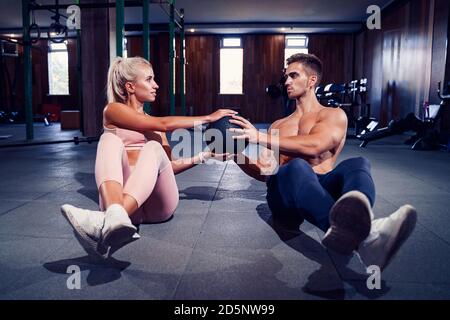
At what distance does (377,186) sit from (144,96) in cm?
225

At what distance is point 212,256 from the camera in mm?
1688

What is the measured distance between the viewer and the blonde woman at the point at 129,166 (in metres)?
1.41

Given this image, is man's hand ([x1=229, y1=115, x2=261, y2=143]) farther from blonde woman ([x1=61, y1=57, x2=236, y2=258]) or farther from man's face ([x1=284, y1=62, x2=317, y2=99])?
man's face ([x1=284, y1=62, x2=317, y2=99])

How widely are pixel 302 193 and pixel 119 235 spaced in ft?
2.29

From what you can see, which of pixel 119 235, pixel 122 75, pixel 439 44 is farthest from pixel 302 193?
pixel 439 44

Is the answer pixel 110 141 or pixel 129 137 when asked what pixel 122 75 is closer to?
pixel 129 137

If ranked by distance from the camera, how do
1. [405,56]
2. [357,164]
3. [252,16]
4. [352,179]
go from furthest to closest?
[252,16]
[405,56]
[357,164]
[352,179]

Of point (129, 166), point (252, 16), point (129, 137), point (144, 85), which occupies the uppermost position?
point (252, 16)

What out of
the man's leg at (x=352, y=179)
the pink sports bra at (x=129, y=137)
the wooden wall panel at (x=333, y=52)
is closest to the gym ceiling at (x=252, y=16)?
the wooden wall panel at (x=333, y=52)

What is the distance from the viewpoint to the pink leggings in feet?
5.37

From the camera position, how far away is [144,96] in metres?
2.05

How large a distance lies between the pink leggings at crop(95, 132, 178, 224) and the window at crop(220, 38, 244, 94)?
39.2 ft

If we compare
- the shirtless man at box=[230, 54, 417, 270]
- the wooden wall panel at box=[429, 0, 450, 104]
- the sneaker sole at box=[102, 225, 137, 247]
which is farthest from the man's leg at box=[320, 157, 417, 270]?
the wooden wall panel at box=[429, 0, 450, 104]

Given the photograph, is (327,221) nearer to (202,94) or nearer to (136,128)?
(136,128)
